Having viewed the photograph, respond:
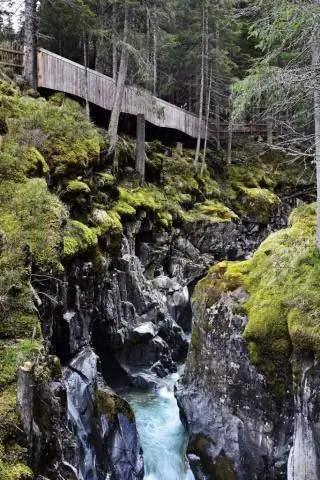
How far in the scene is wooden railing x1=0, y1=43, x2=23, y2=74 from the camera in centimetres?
1805

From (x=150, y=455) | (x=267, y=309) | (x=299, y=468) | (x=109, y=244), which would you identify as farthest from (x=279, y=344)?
(x=109, y=244)

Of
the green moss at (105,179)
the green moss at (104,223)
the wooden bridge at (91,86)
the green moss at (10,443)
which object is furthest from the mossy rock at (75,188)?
the green moss at (10,443)

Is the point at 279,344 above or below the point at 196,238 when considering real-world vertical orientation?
below

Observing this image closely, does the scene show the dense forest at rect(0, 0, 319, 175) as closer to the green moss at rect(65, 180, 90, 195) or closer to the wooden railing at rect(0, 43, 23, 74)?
the wooden railing at rect(0, 43, 23, 74)

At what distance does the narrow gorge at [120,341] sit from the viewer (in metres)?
7.37

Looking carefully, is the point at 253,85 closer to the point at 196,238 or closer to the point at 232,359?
the point at 232,359

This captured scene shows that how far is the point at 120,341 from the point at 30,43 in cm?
1205

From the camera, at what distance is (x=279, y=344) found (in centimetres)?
966

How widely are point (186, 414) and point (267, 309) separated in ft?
11.9

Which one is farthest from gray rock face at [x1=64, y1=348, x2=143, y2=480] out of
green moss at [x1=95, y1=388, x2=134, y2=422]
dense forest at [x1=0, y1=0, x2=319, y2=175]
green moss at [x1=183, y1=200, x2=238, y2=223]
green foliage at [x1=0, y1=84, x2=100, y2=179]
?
green moss at [x1=183, y1=200, x2=238, y2=223]

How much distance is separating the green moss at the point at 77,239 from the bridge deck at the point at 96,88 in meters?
9.17

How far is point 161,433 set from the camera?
12.5 metres

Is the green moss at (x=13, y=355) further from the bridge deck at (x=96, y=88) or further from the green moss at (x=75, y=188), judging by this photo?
the bridge deck at (x=96, y=88)

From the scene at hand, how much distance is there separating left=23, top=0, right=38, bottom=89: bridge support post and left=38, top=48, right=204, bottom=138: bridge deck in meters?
0.70
